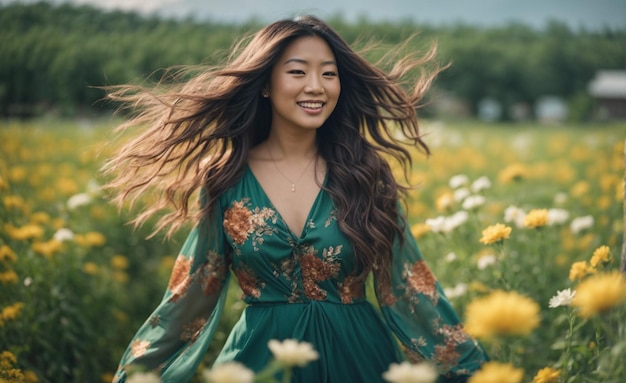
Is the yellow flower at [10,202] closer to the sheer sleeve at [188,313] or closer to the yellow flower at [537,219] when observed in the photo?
the sheer sleeve at [188,313]

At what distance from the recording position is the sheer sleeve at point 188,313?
1720mm

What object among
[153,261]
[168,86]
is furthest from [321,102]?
[153,261]

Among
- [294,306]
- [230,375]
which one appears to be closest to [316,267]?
[294,306]

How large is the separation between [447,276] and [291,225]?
4.23ft

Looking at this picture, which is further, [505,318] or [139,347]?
[139,347]

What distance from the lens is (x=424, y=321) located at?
1837mm

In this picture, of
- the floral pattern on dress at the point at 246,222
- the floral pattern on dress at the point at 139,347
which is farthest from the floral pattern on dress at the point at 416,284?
the floral pattern on dress at the point at 139,347

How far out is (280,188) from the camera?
1.83 m

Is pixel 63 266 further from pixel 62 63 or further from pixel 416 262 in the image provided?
pixel 62 63

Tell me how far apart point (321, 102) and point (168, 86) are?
0.68m

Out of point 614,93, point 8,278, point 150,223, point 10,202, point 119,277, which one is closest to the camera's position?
point 8,278

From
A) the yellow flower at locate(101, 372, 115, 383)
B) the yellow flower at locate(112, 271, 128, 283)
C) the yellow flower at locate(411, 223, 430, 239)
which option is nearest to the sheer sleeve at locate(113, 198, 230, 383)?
the yellow flower at locate(101, 372, 115, 383)

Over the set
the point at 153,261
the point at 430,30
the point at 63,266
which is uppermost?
the point at 430,30

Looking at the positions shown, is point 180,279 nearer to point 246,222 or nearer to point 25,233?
point 246,222
